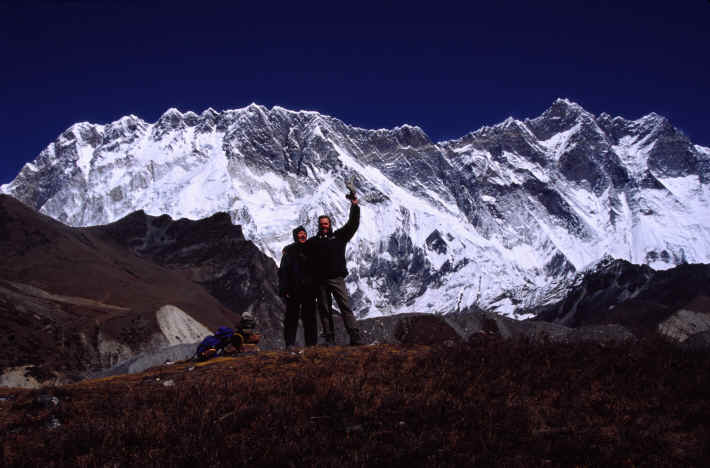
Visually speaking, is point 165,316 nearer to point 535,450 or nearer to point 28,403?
point 28,403

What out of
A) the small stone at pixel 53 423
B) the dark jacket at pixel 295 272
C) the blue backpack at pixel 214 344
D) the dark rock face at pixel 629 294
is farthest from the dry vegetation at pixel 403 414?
the dark rock face at pixel 629 294

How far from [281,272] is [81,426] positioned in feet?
19.6

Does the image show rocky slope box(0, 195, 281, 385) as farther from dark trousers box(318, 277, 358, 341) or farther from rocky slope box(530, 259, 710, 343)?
rocky slope box(530, 259, 710, 343)

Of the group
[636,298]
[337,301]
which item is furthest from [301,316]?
[636,298]

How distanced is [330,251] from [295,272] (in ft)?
2.75

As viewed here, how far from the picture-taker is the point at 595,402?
22.0 ft

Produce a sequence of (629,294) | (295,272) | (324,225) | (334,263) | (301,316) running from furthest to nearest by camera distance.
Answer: (629,294), (301,316), (295,272), (324,225), (334,263)

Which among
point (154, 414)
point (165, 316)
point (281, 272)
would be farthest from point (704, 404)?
point (165, 316)

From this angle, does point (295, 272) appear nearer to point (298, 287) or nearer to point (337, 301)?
point (298, 287)

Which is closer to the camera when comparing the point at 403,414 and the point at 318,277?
the point at 403,414

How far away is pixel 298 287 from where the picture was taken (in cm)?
1180

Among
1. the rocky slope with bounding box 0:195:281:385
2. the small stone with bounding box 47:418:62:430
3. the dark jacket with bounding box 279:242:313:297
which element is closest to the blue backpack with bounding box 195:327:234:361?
the dark jacket with bounding box 279:242:313:297

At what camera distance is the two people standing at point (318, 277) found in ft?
37.3

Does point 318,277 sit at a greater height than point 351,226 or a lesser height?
lesser
